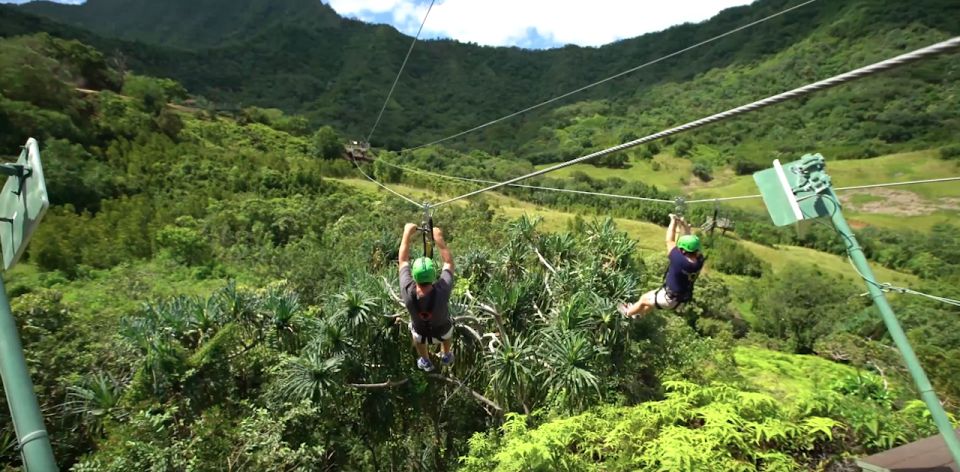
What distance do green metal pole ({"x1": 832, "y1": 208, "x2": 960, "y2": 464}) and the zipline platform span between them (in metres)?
1.39

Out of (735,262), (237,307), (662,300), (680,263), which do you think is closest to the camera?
(680,263)

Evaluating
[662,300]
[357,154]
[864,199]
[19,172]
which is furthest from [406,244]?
[864,199]

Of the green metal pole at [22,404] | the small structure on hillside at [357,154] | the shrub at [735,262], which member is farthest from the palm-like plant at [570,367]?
the small structure on hillside at [357,154]

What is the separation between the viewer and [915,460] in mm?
4344

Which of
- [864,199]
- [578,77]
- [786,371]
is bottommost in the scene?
[864,199]

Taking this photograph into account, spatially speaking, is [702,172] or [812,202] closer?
[812,202]

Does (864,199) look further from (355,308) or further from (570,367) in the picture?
(355,308)

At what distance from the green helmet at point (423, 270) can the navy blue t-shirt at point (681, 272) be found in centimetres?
258

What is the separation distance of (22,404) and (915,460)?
612 cm

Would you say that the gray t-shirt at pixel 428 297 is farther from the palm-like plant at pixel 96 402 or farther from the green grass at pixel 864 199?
the green grass at pixel 864 199

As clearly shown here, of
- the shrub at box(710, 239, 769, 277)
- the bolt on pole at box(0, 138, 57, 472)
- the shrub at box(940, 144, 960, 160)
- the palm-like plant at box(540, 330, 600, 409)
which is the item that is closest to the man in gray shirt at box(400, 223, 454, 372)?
the bolt on pole at box(0, 138, 57, 472)

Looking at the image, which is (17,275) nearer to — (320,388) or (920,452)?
(320,388)

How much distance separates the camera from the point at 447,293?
5.38 metres

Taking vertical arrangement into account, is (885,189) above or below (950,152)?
below
